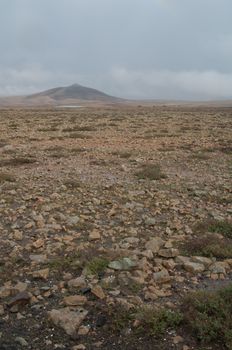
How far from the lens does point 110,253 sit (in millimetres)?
7566

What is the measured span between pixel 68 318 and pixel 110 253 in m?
2.01

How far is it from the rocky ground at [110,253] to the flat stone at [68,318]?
13 mm

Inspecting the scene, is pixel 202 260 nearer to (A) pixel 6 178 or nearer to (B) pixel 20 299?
(B) pixel 20 299

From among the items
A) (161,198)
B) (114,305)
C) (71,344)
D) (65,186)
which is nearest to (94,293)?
(114,305)

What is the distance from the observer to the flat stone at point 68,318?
5.54 metres

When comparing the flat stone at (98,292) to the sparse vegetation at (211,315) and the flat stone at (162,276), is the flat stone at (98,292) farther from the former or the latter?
the sparse vegetation at (211,315)

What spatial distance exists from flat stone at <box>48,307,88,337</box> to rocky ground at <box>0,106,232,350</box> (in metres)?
0.01

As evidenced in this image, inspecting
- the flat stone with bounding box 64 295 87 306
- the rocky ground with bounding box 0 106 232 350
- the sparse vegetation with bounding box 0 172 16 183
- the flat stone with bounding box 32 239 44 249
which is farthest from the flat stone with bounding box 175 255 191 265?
the sparse vegetation with bounding box 0 172 16 183

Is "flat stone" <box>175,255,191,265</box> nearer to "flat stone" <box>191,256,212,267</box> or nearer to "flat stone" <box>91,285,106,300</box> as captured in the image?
"flat stone" <box>191,256,212,267</box>

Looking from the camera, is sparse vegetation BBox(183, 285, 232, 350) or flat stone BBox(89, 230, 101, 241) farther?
flat stone BBox(89, 230, 101, 241)

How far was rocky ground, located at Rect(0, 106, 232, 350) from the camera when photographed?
551 cm

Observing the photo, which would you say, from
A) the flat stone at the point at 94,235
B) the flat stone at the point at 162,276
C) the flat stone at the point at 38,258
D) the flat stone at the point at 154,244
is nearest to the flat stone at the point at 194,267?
the flat stone at the point at 162,276

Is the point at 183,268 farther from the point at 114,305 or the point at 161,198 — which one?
the point at 161,198

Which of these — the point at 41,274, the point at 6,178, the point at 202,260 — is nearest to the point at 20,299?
the point at 41,274
